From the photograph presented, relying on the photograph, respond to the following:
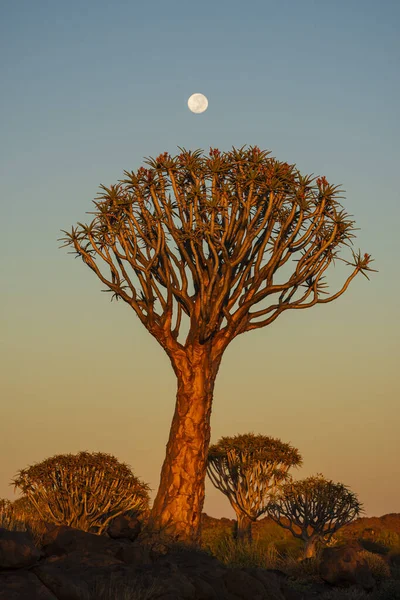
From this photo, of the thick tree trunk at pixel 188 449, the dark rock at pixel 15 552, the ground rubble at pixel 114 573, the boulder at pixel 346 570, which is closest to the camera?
the ground rubble at pixel 114 573

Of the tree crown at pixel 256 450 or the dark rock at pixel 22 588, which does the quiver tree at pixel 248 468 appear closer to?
the tree crown at pixel 256 450

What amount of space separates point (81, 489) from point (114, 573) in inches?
244

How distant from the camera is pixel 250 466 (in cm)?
2597

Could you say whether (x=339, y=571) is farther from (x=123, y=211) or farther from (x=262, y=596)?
(x=123, y=211)

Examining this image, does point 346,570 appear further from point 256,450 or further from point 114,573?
point 256,450

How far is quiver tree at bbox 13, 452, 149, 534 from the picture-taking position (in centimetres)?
1675

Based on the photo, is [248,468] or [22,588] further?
[248,468]

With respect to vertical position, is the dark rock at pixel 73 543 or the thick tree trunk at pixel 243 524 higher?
the thick tree trunk at pixel 243 524

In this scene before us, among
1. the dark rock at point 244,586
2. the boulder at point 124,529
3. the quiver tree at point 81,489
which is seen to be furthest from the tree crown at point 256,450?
the dark rock at point 244,586

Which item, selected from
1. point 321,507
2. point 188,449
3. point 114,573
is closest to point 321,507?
point 321,507

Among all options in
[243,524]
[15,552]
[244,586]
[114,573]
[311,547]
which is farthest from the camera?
[243,524]

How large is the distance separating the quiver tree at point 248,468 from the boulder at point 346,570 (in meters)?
9.46

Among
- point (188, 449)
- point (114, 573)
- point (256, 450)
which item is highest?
point (256, 450)

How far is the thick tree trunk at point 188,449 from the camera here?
1603 centimetres
